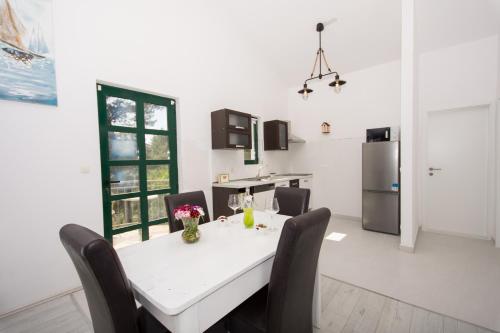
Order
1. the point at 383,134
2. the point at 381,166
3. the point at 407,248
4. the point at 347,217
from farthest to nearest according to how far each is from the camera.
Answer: the point at 347,217 → the point at 383,134 → the point at 381,166 → the point at 407,248

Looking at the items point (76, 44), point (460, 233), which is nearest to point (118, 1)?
point (76, 44)

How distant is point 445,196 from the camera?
3742 mm

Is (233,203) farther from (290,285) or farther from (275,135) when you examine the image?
(275,135)

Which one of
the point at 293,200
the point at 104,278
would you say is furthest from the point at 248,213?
the point at 104,278

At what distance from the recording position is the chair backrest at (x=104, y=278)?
0.80m

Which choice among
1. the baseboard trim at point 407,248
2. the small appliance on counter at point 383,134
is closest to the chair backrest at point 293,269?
the baseboard trim at point 407,248

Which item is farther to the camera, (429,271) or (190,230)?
(429,271)

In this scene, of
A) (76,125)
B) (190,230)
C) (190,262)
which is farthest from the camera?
(76,125)

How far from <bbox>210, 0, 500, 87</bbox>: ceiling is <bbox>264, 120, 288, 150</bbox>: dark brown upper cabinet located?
1310mm

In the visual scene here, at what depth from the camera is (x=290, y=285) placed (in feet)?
3.59

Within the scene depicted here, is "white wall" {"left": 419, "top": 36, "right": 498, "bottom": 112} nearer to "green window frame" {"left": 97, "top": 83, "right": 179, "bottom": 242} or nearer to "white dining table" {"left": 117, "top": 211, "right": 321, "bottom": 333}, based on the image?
"white dining table" {"left": 117, "top": 211, "right": 321, "bottom": 333}

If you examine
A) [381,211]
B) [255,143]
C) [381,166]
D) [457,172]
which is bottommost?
[381,211]

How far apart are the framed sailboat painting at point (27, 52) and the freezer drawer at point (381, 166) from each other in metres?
4.28

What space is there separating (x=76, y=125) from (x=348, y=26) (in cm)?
402
